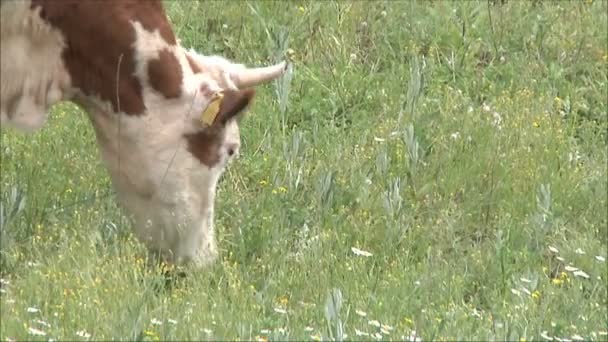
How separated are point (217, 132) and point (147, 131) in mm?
311

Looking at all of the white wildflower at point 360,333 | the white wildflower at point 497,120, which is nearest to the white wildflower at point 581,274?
the white wildflower at point 360,333

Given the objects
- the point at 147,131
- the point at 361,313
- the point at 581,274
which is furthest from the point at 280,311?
the point at 581,274

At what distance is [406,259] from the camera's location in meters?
8.21

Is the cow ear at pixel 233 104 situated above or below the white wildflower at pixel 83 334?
above

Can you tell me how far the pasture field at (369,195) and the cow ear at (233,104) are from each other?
0.73 m

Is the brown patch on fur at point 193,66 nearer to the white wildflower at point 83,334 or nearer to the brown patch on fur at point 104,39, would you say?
the brown patch on fur at point 104,39

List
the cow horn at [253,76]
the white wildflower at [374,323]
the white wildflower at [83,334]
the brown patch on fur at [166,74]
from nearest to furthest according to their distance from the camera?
the white wildflower at [83,334], the white wildflower at [374,323], the brown patch on fur at [166,74], the cow horn at [253,76]

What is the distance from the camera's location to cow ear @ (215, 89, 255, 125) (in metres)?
7.25

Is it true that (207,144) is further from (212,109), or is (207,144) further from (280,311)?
(280,311)

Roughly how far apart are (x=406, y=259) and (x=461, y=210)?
945 millimetres

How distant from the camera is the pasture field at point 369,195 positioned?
6902mm

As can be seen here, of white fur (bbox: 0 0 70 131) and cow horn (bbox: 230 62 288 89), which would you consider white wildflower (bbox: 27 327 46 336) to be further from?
cow horn (bbox: 230 62 288 89)

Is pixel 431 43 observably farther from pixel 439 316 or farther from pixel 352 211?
pixel 439 316

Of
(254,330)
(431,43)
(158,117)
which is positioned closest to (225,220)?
(158,117)
